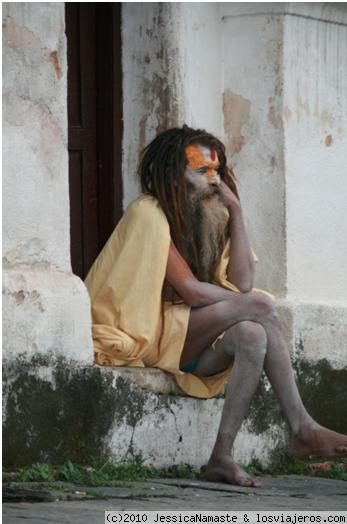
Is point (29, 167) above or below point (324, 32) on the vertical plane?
below

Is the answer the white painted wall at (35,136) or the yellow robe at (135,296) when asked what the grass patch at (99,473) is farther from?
the white painted wall at (35,136)

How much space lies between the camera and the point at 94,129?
8586 mm

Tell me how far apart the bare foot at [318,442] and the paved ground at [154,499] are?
0.20 meters

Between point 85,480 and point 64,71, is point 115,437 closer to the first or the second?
point 85,480

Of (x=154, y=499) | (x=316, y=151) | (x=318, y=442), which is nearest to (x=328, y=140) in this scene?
(x=316, y=151)

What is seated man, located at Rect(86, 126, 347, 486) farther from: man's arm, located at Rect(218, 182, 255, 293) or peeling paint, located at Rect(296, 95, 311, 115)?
peeling paint, located at Rect(296, 95, 311, 115)

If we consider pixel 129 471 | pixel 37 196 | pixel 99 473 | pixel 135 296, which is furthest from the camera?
pixel 135 296

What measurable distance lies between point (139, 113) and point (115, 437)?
1753 mm

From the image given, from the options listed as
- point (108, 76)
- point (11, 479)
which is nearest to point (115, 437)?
point (11, 479)

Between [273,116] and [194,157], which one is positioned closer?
[194,157]

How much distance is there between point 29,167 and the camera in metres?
7.43

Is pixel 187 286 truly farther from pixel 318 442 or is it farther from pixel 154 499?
pixel 154 499

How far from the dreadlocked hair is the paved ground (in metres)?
1.14

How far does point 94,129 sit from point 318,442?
204cm
